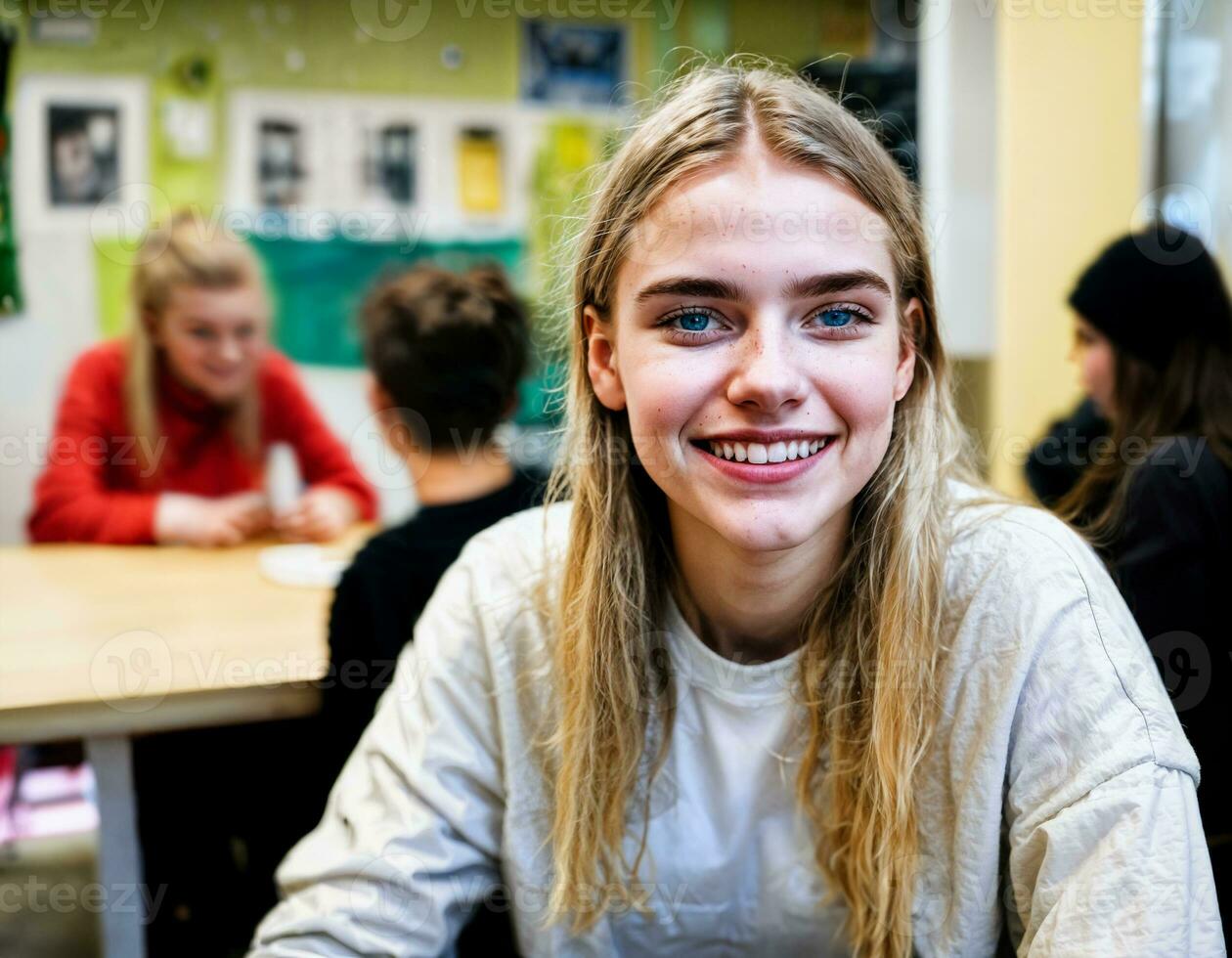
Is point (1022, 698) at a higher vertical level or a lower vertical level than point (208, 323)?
lower

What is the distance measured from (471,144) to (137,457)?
3.61ft

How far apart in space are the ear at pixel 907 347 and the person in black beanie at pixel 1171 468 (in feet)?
1.43

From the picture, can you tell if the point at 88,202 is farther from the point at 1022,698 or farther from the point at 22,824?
the point at 1022,698

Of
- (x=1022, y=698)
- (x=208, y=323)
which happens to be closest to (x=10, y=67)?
(x=208, y=323)

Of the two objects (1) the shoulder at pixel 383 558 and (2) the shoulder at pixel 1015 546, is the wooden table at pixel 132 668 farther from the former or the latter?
(2) the shoulder at pixel 1015 546

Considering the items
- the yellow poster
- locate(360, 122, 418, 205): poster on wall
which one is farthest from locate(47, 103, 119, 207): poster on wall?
the yellow poster

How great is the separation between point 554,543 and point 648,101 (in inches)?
16.1

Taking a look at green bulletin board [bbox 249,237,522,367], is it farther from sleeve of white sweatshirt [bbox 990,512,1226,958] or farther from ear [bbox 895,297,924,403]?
sleeve of white sweatshirt [bbox 990,512,1226,958]

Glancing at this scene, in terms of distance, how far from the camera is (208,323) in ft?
7.24

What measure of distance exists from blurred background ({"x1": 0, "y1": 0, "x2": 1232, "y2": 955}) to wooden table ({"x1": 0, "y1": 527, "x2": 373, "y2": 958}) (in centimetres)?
64

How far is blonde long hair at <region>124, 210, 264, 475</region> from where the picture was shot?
2.18 meters

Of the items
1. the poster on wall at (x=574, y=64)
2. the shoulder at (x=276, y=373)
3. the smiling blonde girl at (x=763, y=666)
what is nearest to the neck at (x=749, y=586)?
the smiling blonde girl at (x=763, y=666)

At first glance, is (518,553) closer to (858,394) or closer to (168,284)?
(858,394)

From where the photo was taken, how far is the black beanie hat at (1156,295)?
58.4 inches
